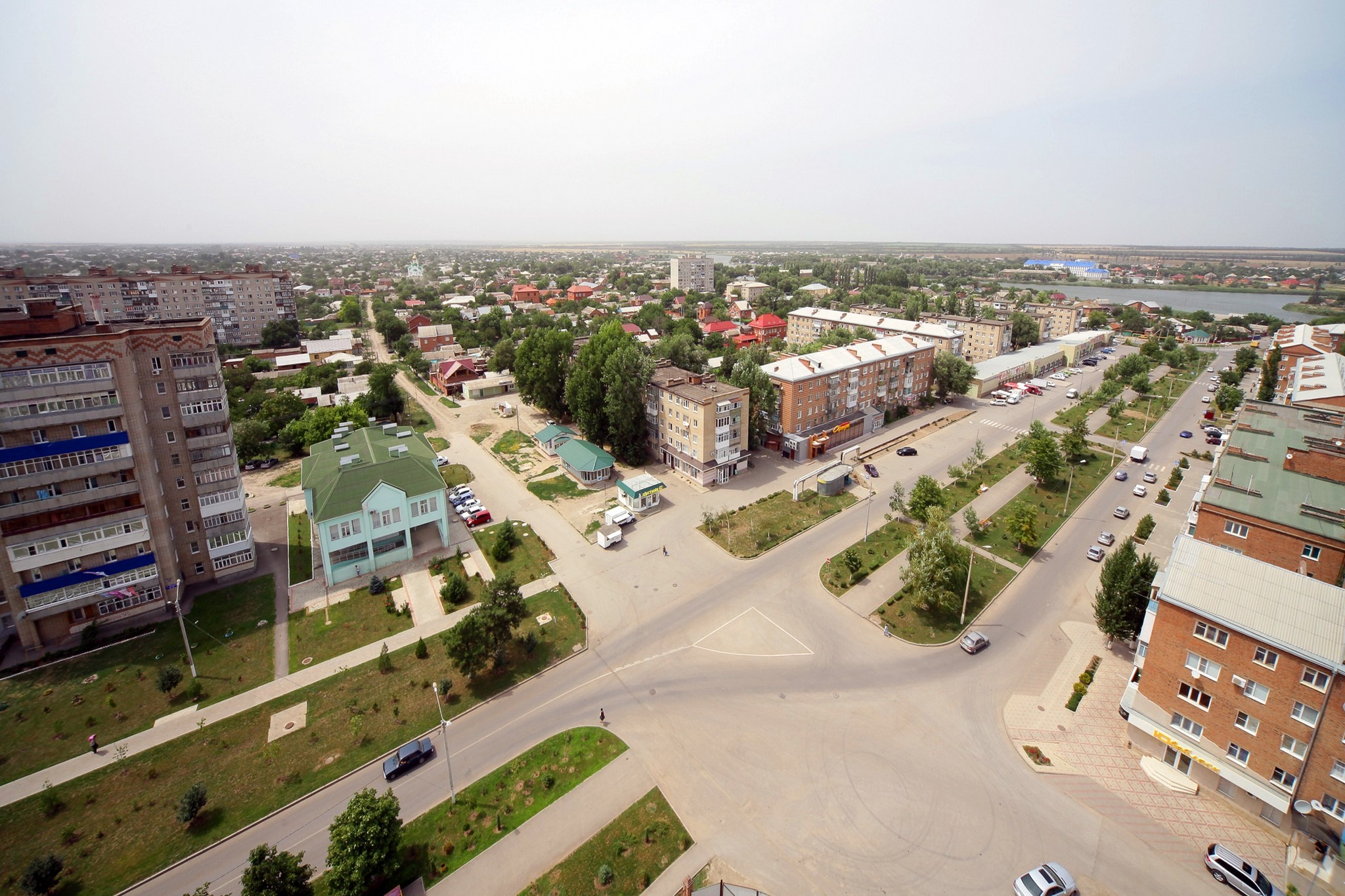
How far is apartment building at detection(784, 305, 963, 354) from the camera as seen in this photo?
3022 inches

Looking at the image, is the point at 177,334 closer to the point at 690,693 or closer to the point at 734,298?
the point at 690,693

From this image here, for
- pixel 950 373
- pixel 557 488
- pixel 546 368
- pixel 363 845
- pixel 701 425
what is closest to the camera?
pixel 363 845

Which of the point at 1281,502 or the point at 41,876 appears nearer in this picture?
the point at 41,876

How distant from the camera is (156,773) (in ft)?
72.6

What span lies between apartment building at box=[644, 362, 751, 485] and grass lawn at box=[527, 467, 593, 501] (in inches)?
344

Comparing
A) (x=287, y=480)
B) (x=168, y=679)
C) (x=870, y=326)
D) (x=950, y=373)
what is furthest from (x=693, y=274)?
(x=168, y=679)

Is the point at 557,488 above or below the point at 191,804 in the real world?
above

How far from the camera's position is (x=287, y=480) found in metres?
48.6

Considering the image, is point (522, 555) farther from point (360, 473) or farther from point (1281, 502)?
point (1281, 502)

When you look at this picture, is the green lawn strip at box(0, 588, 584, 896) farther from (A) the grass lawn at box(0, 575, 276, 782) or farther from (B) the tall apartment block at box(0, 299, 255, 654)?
(B) the tall apartment block at box(0, 299, 255, 654)

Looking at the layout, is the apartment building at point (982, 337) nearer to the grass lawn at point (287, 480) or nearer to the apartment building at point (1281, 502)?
the apartment building at point (1281, 502)

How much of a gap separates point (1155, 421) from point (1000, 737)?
59.5 m

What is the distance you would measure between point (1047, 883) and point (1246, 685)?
10.5 m

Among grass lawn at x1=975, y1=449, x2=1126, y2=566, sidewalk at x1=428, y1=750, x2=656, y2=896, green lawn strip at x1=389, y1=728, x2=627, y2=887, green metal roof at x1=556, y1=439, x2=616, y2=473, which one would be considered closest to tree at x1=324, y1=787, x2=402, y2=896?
green lawn strip at x1=389, y1=728, x2=627, y2=887
